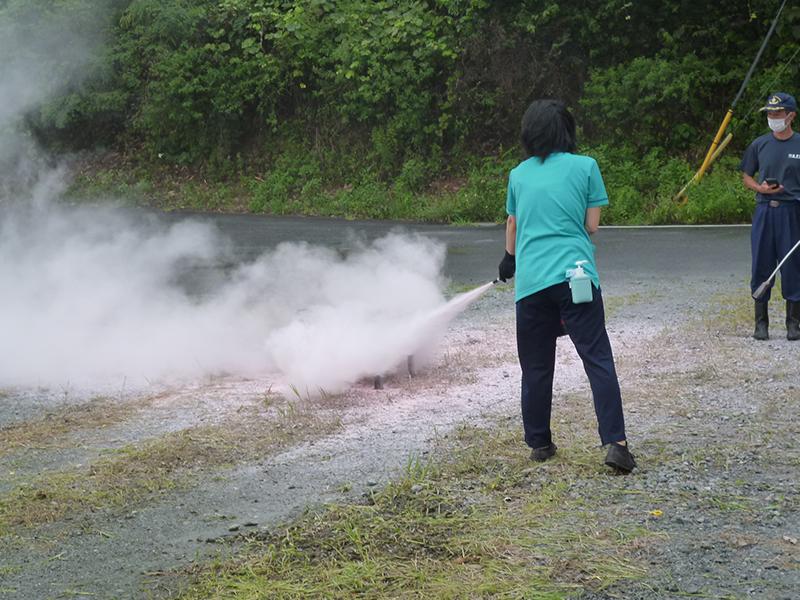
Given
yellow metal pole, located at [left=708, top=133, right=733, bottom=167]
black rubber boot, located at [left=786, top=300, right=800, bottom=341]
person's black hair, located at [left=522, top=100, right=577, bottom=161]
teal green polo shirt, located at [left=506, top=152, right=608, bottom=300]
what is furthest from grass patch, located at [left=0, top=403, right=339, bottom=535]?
yellow metal pole, located at [left=708, top=133, right=733, bottom=167]

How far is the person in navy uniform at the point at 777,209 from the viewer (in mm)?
8492

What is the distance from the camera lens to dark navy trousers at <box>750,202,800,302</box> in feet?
28.1

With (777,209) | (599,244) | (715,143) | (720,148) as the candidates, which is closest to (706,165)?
(715,143)

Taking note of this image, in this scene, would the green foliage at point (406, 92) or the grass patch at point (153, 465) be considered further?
the green foliage at point (406, 92)

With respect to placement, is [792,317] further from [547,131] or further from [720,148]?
[720,148]

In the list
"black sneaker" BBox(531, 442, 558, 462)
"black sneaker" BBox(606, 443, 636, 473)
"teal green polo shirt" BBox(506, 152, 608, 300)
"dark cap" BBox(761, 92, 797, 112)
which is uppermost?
"dark cap" BBox(761, 92, 797, 112)

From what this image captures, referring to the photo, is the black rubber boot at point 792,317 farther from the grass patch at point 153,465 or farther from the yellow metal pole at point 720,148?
the yellow metal pole at point 720,148

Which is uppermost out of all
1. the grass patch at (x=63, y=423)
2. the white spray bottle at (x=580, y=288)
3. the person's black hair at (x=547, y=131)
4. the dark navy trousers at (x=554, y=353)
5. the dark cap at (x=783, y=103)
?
the person's black hair at (x=547, y=131)

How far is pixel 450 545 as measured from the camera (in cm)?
438

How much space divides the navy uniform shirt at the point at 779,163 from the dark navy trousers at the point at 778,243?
87mm

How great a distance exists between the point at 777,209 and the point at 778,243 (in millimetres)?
265

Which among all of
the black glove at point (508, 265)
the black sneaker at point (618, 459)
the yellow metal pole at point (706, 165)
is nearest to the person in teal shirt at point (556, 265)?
the black sneaker at point (618, 459)

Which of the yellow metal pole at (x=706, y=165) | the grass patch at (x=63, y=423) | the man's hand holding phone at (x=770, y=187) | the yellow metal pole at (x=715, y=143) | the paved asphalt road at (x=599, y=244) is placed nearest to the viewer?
the grass patch at (x=63, y=423)

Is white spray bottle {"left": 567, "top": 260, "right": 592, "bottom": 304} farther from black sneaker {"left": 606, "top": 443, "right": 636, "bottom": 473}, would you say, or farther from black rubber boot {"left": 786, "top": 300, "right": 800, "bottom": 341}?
black rubber boot {"left": 786, "top": 300, "right": 800, "bottom": 341}
